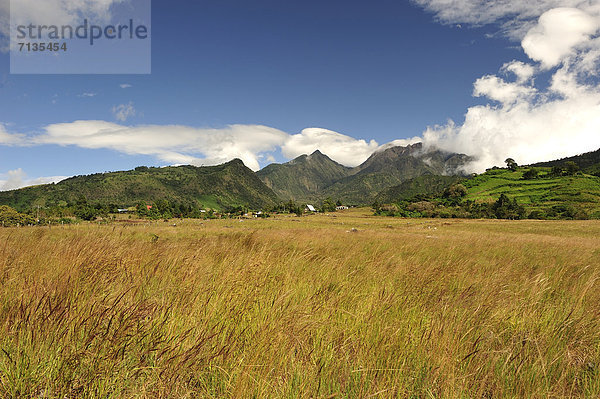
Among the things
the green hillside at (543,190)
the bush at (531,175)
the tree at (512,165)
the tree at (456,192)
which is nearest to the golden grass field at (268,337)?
the green hillside at (543,190)

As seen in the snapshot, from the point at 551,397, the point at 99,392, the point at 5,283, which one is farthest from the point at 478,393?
the point at 5,283

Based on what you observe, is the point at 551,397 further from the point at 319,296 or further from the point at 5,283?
the point at 5,283

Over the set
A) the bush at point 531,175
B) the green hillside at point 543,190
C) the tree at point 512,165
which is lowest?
the green hillside at point 543,190

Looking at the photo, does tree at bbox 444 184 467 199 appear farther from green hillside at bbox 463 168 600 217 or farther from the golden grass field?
the golden grass field

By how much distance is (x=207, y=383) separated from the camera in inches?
62.6

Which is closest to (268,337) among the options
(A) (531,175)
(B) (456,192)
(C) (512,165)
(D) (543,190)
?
(D) (543,190)

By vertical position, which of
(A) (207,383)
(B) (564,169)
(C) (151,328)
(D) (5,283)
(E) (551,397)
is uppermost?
(B) (564,169)

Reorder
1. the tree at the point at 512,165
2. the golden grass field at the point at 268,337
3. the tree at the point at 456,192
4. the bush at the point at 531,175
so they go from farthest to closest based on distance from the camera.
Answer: the tree at the point at 512,165 → the bush at the point at 531,175 → the tree at the point at 456,192 → the golden grass field at the point at 268,337

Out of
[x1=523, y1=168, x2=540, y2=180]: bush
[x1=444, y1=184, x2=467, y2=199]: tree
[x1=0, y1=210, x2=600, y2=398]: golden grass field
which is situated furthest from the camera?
[x1=523, y1=168, x2=540, y2=180]: bush

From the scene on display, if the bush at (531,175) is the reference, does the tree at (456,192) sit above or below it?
below

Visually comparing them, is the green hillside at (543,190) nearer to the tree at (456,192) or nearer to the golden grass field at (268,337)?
the tree at (456,192)

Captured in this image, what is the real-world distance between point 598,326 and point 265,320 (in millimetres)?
3058

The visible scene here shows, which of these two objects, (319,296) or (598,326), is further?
(319,296)

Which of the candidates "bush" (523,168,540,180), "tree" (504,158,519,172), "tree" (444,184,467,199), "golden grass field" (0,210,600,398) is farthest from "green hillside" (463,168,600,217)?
"golden grass field" (0,210,600,398)
